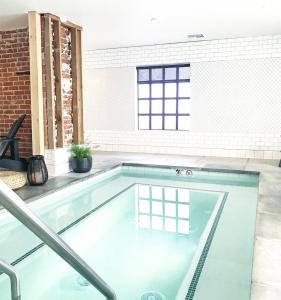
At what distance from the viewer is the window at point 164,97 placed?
7684 millimetres

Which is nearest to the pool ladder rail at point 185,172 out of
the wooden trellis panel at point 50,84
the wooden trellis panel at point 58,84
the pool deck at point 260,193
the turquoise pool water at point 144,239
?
the pool deck at point 260,193

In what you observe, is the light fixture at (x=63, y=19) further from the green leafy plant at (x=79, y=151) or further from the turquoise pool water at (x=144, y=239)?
the turquoise pool water at (x=144, y=239)

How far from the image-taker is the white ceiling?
440cm

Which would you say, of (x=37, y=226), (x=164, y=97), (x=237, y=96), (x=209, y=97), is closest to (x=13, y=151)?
(x=164, y=97)

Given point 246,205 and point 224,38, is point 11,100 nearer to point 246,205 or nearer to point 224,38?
point 246,205

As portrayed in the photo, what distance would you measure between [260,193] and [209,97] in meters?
3.78

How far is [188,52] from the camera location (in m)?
7.26

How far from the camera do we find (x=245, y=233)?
3.25 metres

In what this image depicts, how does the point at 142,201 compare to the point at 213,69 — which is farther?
the point at 213,69

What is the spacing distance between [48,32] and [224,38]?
4.08m

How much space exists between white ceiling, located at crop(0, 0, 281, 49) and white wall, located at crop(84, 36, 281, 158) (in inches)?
21.3

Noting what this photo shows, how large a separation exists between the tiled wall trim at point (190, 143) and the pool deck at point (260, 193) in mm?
366

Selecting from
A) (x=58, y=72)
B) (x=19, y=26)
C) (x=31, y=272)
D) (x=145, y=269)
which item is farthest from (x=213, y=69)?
(x=31, y=272)

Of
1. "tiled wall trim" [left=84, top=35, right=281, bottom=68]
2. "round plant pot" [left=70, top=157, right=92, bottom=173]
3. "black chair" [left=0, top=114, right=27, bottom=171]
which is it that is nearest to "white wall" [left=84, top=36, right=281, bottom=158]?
"tiled wall trim" [left=84, top=35, right=281, bottom=68]
